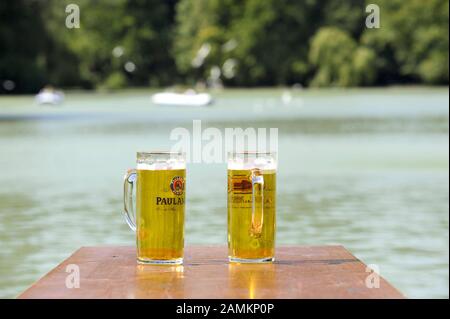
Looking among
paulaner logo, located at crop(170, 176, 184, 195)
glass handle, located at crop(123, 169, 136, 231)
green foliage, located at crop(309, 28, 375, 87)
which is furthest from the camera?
green foliage, located at crop(309, 28, 375, 87)

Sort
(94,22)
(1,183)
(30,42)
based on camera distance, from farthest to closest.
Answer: (94,22)
(30,42)
(1,183)

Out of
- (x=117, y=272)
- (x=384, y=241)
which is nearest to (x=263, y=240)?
(x=117, y=272)

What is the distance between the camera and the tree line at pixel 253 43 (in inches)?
3538

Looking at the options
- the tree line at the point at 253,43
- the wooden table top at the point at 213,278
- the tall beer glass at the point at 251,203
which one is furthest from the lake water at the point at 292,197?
the tree line at the point at 253,43

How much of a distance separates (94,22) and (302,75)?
18.8 m

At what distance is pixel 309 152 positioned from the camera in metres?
25.4

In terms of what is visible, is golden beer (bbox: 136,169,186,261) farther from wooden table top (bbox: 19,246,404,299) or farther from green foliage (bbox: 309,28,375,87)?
green foliage (bbox: 309,28,375,87)

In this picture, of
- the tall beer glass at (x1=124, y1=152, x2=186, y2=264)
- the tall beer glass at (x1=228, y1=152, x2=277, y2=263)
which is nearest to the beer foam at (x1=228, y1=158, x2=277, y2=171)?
the tall beer glass at (x1=228, y1=152, x2=277, y2=263)

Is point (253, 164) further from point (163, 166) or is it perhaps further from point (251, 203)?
point (163, 166)

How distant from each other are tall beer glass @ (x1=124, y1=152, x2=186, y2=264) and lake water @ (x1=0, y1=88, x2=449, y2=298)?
16.0ft

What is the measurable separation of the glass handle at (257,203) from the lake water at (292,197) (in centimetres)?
483

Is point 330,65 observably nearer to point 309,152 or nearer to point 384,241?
point 309,152

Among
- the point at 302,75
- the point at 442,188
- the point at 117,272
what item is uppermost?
the point at 117,272

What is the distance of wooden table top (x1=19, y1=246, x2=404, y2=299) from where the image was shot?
2.39m
